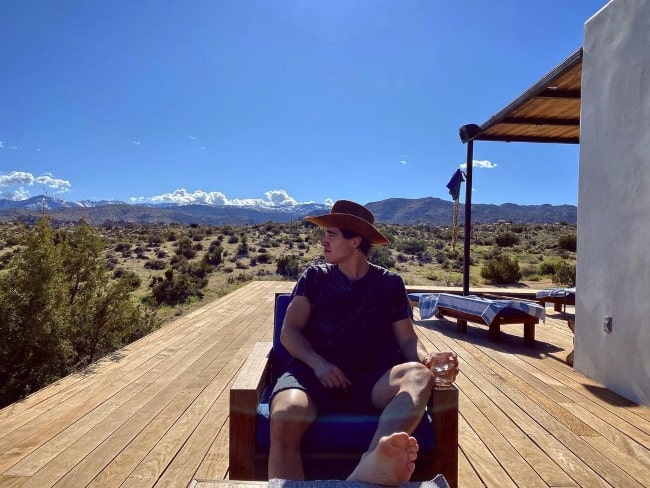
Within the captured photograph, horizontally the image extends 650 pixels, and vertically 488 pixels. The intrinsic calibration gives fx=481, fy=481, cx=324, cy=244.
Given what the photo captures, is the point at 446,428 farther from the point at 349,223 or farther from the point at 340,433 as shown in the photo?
the point at 349,223

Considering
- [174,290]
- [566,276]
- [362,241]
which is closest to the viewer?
[362,241]

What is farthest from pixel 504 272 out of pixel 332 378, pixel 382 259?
pixel 332 378

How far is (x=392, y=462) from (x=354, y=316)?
36.0 inches

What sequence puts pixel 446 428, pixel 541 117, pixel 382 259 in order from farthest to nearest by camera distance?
pixel 382 259
pixel 541 117
pixel 446 428

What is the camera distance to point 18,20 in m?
6.64

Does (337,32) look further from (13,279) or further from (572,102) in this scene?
(13,279)

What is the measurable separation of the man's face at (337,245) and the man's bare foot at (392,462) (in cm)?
107

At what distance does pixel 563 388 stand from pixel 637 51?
2.53 metres

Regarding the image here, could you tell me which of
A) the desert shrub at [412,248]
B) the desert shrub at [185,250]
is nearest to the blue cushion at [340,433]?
the desert shrub at [185,250]

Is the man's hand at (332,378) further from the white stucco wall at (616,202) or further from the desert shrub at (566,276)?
the desert shrub at (566,276)

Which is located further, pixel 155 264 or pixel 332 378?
pixel 155 264

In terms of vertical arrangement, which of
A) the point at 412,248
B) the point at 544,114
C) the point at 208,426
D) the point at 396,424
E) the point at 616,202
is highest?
the point at 544,114

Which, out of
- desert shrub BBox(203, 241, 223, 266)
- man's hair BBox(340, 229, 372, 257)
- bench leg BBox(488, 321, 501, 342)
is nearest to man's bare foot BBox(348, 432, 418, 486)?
man's hair BBox(340, 229, 372, 257)

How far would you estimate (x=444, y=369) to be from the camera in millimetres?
1843
